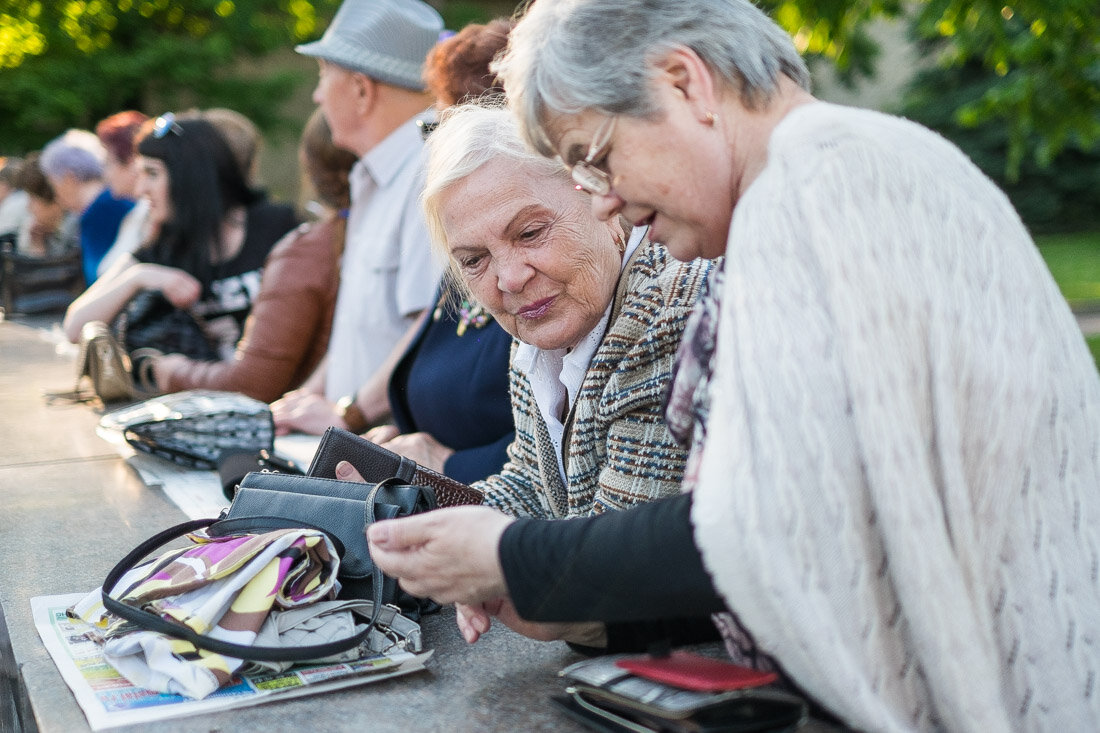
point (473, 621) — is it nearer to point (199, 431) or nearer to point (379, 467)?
point (379, 467)

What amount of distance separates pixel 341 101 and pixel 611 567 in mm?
3138

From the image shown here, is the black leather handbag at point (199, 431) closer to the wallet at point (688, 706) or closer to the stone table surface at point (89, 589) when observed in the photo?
the stone table surface at point (89, 589)

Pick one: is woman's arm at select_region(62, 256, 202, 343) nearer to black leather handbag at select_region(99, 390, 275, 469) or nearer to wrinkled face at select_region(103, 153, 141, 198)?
black leather handbag at select_region(99, 390, 275, 469)

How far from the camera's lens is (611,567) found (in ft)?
4.58

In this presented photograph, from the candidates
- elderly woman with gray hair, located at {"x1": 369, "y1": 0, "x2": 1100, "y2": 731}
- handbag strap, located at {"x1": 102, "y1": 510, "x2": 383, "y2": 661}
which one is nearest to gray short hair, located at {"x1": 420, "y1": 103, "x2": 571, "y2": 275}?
elderly woman with gray hair, located at {"x1": 369, "y1": 0, "x2": 1100, "y2": 731}

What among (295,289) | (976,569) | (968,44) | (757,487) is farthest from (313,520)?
(968,44)

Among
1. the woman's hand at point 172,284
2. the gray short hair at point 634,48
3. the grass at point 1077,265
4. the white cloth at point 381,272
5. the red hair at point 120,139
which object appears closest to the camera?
the gray short hair at point 634,48

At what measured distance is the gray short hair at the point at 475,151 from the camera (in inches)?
84.2

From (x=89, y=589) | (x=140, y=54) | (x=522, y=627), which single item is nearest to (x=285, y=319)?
(x=89, y=589)

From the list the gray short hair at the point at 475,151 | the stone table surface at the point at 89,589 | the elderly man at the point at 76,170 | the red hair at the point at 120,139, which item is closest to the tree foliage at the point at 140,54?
the elderly man at the point at 76,170

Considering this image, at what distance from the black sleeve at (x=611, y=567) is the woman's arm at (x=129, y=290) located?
364cm

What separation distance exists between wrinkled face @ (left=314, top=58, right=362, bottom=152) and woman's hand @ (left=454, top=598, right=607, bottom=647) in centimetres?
273

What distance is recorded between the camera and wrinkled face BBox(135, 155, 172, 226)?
16.2ft

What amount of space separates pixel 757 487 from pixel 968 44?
506 centimetres
